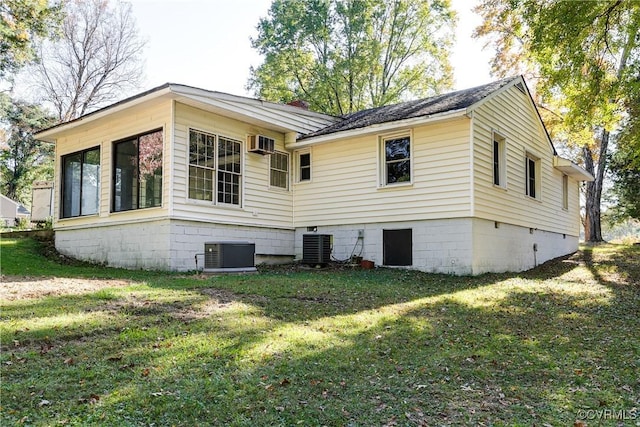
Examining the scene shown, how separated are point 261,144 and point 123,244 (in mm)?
4033

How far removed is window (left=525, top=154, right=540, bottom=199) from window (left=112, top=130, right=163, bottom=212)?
Answer: 1016 cm

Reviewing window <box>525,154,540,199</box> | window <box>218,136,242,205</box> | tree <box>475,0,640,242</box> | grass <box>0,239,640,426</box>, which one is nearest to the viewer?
grass <box>0,239,640,426</box>

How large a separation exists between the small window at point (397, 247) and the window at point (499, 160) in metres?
2.66

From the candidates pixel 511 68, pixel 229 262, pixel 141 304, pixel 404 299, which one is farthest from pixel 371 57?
pixel 141 304

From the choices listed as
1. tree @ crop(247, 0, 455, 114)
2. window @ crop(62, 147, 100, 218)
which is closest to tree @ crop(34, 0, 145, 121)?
tree @ crop(247, 0, 455, 114)

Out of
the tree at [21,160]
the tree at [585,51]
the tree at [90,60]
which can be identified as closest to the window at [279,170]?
the tree at [585,51]

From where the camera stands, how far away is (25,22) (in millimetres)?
16469

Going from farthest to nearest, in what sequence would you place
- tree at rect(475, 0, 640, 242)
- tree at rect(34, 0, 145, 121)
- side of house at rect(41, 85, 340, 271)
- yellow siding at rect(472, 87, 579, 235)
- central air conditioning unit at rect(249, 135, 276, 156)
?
tree at rect(34, 0, 145, 121) < central air conditioning unit at rect(249, 135, 276, 156) < yellow siding at rect(472, 87, 579, 235) < side of house at rect(41, 85, 340, 271) < tree at rect(475, 0, 640, 242)

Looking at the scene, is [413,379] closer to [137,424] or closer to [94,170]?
[137,424]

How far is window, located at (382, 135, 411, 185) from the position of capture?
38.8 ft

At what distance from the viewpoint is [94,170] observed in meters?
12.4

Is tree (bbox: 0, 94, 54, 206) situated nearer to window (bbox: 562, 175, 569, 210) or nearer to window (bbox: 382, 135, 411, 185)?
window (bbox: 382, 135, 411, 185)

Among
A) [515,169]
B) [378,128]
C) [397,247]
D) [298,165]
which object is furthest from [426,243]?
[298,165]

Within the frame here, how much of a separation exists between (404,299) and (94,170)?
8.86 m
